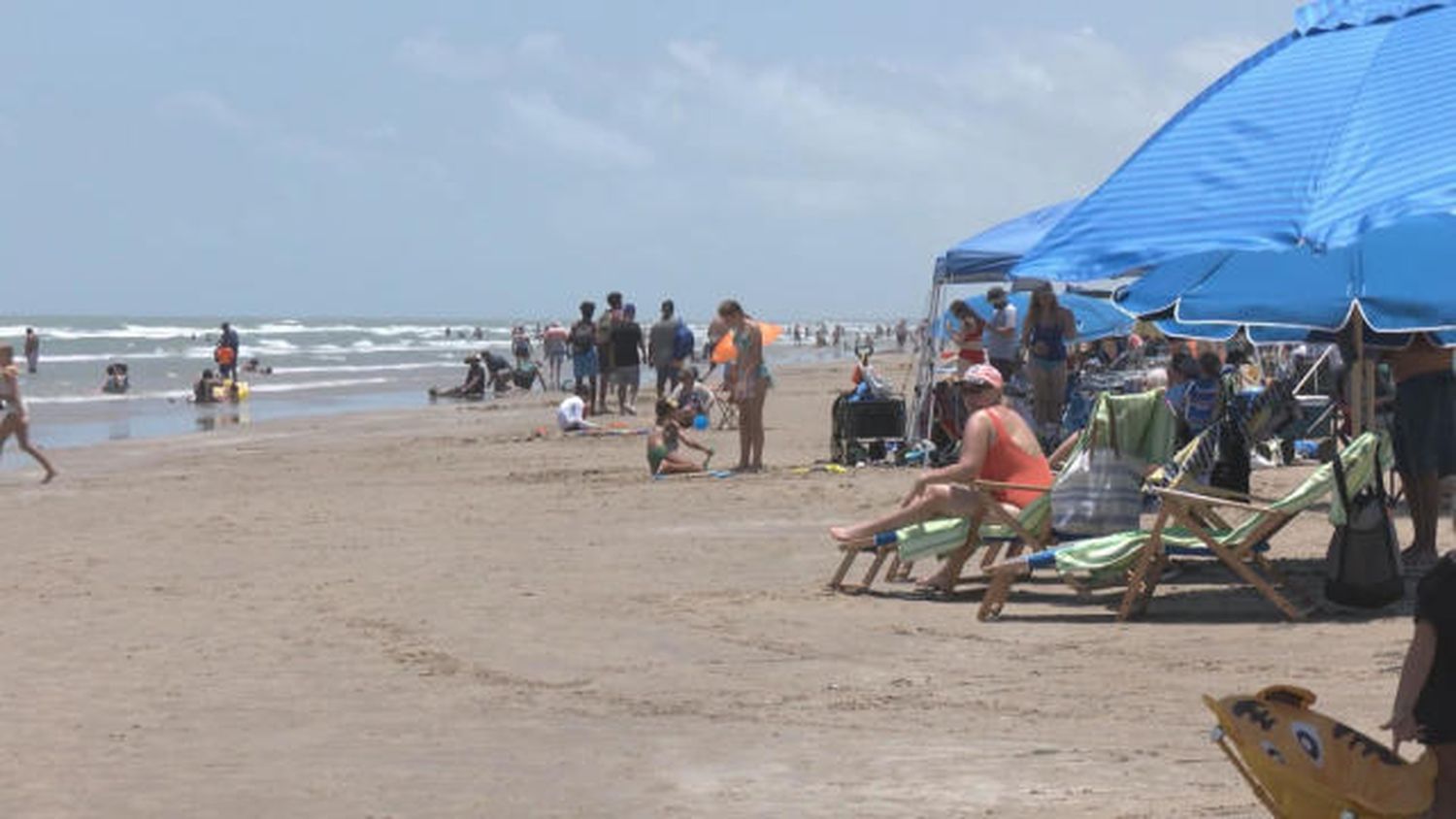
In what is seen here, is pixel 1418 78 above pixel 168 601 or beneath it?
above

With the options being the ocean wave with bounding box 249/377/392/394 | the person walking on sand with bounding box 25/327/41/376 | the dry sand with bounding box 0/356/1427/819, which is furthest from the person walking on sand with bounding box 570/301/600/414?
the person walking on sand with bounding box 25/327/41/376

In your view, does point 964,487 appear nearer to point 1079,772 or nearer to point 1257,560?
point 1257,560

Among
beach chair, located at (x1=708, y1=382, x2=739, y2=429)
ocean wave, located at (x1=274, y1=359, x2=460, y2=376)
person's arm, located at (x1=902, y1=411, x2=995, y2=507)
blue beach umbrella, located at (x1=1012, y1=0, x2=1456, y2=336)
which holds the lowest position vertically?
ocean wave, located at (x1=274, y1=359, x2=460, y2=376)

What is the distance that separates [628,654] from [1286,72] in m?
3.86

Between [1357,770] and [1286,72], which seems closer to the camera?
[1357,770]

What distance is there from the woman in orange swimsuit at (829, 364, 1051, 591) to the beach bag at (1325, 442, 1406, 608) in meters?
1.44

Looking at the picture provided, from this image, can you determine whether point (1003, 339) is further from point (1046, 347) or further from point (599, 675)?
point (599, 675)

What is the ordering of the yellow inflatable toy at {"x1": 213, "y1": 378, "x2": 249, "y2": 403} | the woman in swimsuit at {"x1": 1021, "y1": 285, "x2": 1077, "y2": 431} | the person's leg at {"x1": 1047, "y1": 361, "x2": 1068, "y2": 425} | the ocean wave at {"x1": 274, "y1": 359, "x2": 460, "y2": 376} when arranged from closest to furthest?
the woman in swimsuit at {"x1": 1021, "y1": 285, "x2": 1077, "y2": 431}, the person's leg at {"x1": 1047, "y1": 361, "x2": 1068, "y2": 425}, the yellow inflatable toy at {"x1": 213, "y1": 378, "x2": 249, "y2": 403}, the ocean wave at {"x1": 274, "y1": 359, "x2": 460, "y2": 376}

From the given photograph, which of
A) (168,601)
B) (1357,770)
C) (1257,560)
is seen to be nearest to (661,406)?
(168,601)

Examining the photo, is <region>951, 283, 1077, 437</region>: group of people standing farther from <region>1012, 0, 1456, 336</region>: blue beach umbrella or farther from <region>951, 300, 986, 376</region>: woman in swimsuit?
<region>1012, 0, 1456, 336</region>: blue beach umbrella

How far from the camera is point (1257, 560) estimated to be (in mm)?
9102

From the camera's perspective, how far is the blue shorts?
2531 centimetres

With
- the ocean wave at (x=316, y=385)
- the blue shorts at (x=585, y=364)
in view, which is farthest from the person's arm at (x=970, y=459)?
the ocean wave at (x=316, y=385)

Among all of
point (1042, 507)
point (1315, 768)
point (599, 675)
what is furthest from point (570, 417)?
point (1315, 768)
